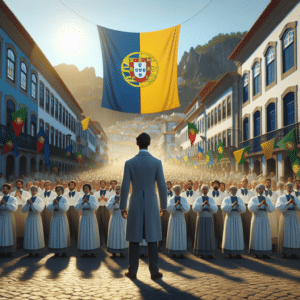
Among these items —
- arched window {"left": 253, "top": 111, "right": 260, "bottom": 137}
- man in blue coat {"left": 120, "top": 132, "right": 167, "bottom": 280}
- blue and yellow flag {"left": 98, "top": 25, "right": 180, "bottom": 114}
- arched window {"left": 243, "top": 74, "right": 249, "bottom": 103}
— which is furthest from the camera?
arched window {"left": 243, "top": 74, "right": 249, "bottom": 103}

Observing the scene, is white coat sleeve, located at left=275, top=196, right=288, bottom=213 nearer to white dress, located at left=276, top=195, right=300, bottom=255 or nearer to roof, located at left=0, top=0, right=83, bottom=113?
white dress, located at left=276, top=195, right=300, bottom=255

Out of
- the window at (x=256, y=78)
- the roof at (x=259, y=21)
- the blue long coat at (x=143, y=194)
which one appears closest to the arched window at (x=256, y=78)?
the window at (x=256, y=78)

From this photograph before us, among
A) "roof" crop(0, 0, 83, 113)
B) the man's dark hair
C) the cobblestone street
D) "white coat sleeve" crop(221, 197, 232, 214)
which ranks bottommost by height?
the cobblestone street

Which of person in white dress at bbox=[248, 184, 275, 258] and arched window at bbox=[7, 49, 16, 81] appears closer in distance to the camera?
person in white dress at bbox=[248, 184, 275, 258]

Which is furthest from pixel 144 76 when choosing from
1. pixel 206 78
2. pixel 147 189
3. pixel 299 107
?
pixel 206 78

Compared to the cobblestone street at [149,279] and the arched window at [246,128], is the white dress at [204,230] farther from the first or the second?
the arched window at [246,128]

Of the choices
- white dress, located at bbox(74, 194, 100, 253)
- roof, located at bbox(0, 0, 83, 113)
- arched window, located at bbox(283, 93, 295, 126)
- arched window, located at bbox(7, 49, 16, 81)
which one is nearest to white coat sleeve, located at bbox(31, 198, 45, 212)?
white dress, located at bbox(74, 194, 100, 253)

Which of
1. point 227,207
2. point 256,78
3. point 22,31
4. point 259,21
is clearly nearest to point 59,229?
point 227,207

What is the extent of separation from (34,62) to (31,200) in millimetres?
20085

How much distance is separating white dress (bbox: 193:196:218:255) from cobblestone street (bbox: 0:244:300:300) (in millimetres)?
250

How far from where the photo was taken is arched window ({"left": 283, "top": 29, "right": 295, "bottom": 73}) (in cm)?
1756

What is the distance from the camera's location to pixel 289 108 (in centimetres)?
1809

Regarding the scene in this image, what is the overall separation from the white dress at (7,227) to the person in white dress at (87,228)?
4.93 ft

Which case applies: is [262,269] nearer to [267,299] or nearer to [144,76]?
[267,299]
